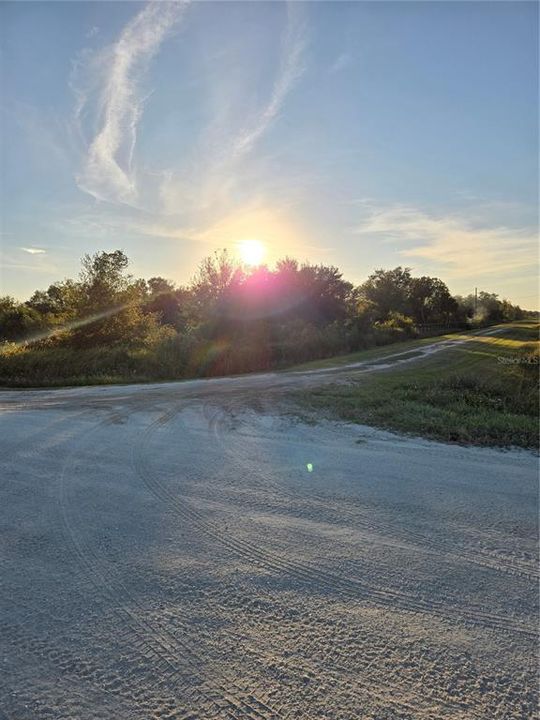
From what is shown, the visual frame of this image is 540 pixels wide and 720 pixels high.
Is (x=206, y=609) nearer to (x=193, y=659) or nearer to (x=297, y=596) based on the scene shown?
(x=193, y=659)

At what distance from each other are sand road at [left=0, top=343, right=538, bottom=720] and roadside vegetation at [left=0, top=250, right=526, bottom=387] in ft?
40.4

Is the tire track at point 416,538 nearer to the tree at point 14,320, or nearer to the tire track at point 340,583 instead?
the tire track at point 340,583

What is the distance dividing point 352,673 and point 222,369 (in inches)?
662

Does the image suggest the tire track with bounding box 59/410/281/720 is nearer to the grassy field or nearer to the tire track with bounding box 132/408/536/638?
the tire track with bounding box 132/408/536/638

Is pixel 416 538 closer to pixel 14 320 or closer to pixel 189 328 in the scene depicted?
pixel 189 328

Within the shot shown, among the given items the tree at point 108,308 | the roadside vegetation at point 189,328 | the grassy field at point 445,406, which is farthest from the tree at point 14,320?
the grassy field at point 445,406

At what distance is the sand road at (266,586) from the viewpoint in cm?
200

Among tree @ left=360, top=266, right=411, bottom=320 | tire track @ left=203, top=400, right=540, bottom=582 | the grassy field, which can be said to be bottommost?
tire track @ left=203, top=400, right=540, bottom=582

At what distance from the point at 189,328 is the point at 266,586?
2343cm

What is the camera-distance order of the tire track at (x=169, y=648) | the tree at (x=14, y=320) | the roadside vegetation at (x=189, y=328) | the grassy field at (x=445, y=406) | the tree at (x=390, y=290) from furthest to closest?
the tree at (x=390, y=290) → the tree at (x=14, y=320) → the roadside vegetation at (x=189, y=328) → the grassy field at (x=445, y=406) → the tire track at (x=169, y=648)

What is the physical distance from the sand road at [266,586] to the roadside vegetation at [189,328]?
1233 centimetres

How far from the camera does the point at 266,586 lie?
2.76m

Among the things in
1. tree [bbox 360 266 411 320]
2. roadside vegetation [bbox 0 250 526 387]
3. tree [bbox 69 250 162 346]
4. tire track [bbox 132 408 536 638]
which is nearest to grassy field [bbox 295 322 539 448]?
tire track [bbox 132 408 536 638]

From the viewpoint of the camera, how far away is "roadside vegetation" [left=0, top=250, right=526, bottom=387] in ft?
59.3
